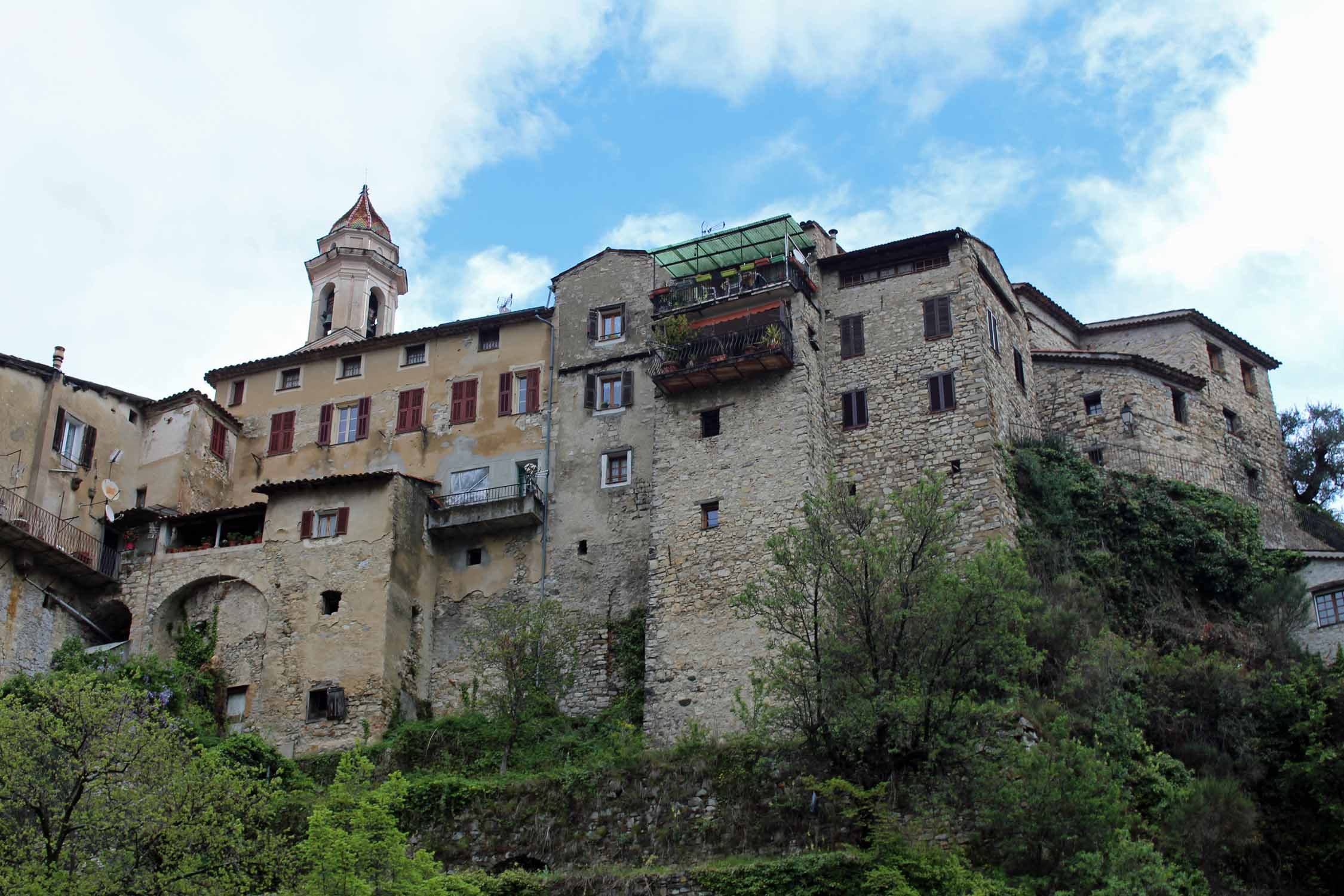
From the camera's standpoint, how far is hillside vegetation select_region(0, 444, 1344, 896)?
26734 millimetres

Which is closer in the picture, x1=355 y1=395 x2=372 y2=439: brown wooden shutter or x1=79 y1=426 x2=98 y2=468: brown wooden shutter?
x1=79 y1=426 x2=98 y2=468: brown wooden shutter

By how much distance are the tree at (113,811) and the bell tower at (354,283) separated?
29.2m

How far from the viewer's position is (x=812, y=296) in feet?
136

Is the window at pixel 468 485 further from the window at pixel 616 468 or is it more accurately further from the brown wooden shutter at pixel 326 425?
the brown wooden shutter at pixel 326 425

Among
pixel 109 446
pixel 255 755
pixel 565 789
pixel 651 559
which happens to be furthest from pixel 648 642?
pixel 109 446

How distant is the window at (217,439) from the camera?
45.2 metres

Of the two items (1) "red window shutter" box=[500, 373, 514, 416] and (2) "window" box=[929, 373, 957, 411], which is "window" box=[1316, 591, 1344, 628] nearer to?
(2) "window" box=[929, 373, 957, 411]

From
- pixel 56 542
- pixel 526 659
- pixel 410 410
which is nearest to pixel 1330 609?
pixel 526 659

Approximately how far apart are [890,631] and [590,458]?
1465cm

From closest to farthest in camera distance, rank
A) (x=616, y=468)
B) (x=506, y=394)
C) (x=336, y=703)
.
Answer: (x=336, y=703) < (x=616, y=468) < (x=506, y=394)

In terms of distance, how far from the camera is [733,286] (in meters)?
41.2

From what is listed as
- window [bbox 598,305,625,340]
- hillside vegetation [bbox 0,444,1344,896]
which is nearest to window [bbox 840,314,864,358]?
window [bbox 598,305,625,340]

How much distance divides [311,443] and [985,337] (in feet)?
67.1

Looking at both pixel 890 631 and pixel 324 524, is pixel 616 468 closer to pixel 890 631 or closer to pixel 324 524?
pixel 324 524
